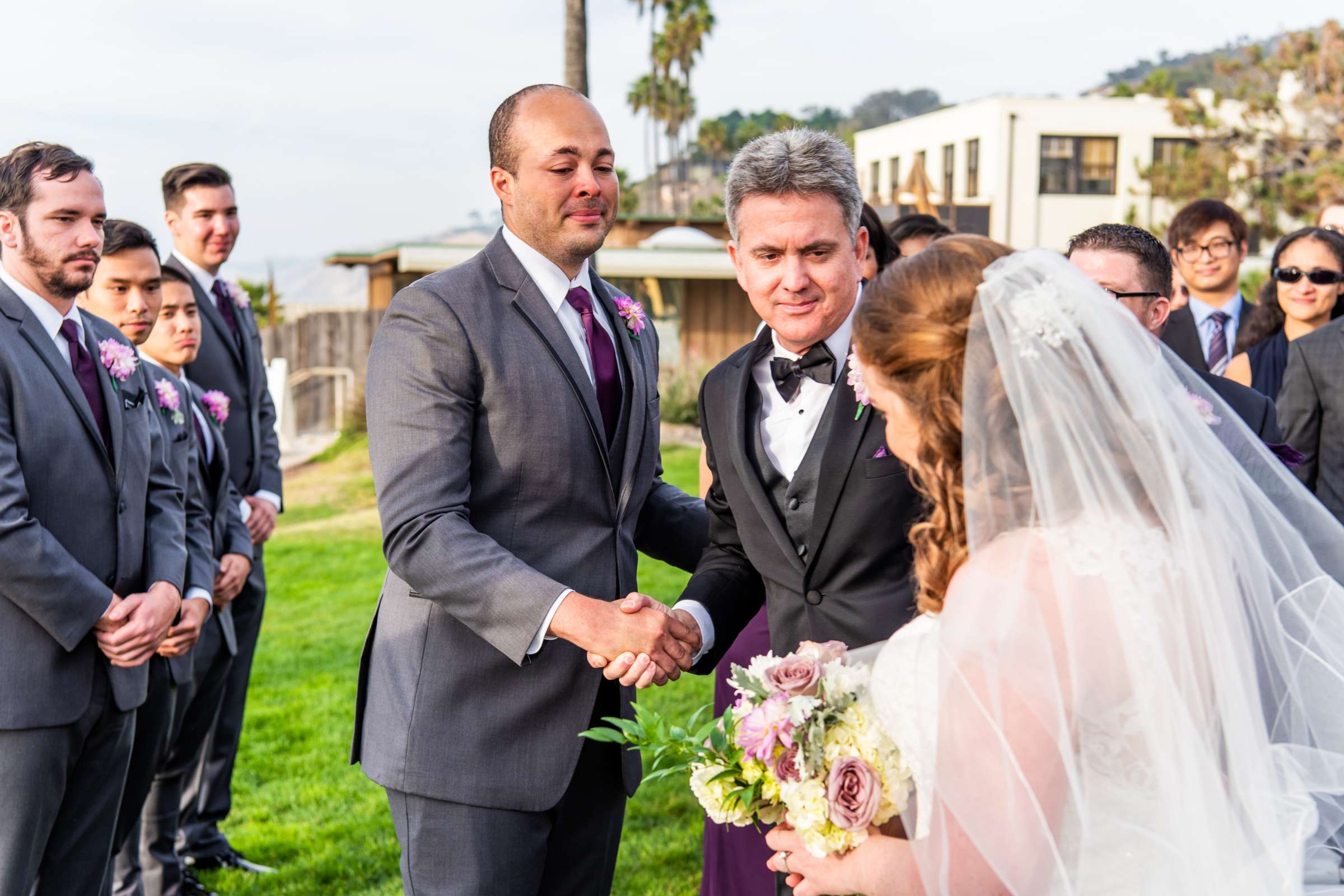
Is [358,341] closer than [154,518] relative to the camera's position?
No

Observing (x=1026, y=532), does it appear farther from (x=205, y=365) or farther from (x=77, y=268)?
(x=205, y=365)

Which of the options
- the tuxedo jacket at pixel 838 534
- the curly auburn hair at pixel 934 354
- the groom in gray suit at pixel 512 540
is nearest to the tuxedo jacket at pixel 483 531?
the groom in gray suit at pixel 512 540

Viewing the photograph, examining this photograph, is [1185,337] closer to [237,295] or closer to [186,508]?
[186,508]

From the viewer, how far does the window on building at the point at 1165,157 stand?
34375 millimetres

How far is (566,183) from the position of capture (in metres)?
3.32

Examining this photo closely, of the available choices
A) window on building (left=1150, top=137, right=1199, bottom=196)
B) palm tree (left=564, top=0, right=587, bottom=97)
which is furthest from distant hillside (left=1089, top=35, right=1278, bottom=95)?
palm tree (left=564, top=0, right=587, bottom=97)

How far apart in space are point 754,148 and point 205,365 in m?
3.85

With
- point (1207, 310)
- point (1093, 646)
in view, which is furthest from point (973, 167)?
point (1093, 646)

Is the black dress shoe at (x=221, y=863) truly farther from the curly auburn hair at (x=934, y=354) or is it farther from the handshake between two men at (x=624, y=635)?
the curly auburn hair at (x=934, y=354)

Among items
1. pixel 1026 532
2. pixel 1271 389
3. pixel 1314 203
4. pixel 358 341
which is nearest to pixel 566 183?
pixel 1026 532

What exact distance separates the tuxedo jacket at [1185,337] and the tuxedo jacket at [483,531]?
377 cm

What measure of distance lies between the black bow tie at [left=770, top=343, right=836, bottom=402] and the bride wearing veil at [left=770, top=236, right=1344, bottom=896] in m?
0.91

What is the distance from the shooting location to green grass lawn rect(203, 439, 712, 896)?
18.1 feet

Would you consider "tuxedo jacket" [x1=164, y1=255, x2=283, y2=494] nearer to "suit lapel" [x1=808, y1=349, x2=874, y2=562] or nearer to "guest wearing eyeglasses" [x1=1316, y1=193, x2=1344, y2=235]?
"suit lapel" [x1=808, y1=349, x2=874, y2=562]
